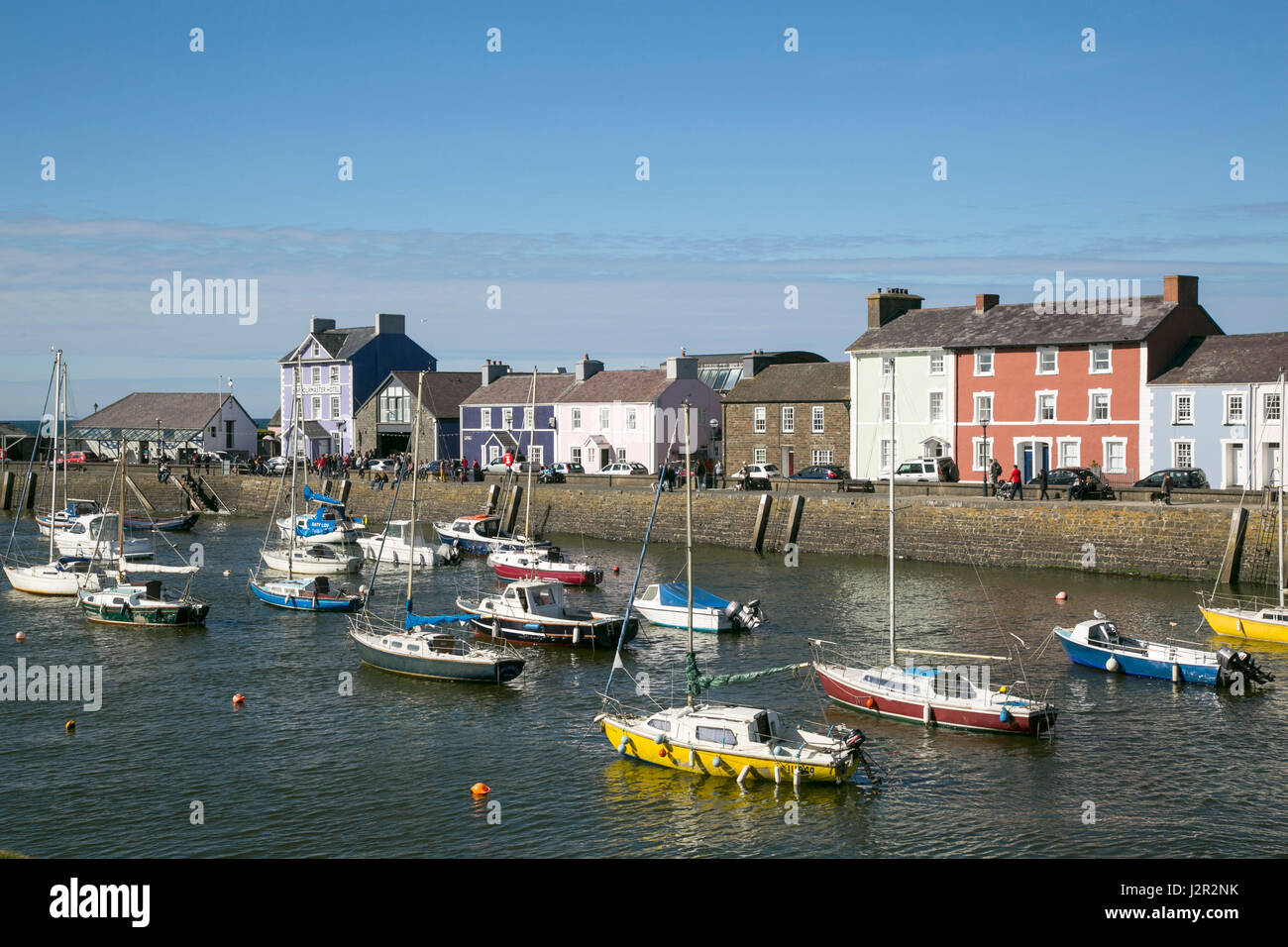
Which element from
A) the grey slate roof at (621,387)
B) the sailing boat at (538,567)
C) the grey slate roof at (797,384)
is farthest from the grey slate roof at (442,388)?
the sailing boat at (538,567)

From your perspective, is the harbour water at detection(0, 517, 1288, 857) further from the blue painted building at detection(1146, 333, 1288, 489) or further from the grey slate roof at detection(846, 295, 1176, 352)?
the grey slate roof at detection(846, 295, 1176, 352)

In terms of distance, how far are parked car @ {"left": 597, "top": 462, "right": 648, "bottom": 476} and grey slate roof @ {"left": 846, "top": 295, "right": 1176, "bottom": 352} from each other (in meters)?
16.1

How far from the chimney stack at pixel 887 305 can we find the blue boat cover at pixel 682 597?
3251cm

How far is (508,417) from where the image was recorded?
86.3 m

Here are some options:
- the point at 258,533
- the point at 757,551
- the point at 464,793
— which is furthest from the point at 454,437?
the point at 464,793

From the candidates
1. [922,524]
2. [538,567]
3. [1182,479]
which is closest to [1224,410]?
[1182,479]

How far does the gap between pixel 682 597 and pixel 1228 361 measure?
99.3 ft

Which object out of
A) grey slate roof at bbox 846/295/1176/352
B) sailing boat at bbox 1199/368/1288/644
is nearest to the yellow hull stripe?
sailing boat at bbox 1199/368/1288/644

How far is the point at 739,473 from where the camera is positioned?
237ft

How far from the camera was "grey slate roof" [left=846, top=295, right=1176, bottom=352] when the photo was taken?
5825 centimetres

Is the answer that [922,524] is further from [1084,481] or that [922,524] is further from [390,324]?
[390,324]
